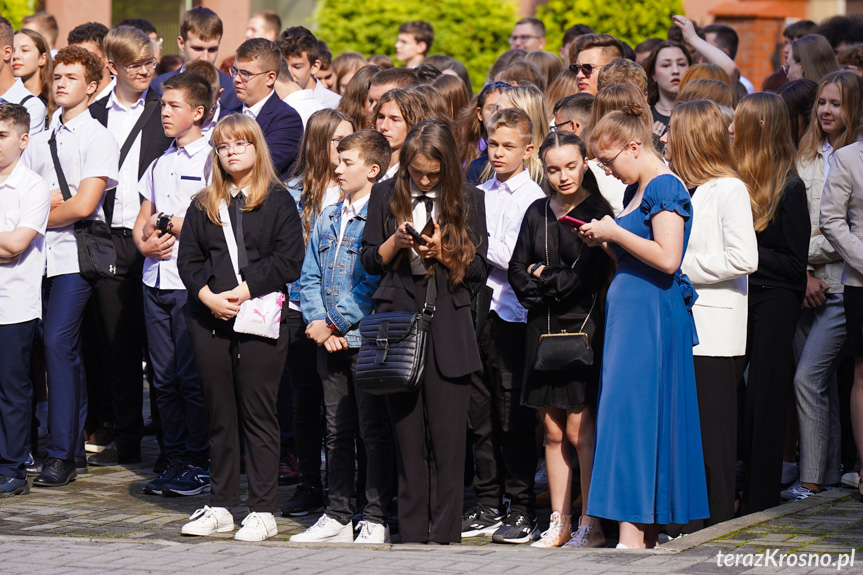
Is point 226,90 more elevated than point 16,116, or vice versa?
point 226,90

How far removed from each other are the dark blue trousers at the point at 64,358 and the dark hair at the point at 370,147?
88.8 inches

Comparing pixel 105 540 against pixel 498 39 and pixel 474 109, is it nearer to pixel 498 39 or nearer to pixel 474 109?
pixel 474 109

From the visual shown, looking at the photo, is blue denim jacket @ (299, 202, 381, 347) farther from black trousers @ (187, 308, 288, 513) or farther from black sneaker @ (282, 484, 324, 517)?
black sneaker @ (282, 484, 324, 517)

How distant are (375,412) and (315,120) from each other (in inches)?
69.5

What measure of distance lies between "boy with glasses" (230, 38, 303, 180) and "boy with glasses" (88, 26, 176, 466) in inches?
23.8

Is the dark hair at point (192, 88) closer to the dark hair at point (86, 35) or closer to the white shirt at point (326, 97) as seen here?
the dark hair at point (86, 35)

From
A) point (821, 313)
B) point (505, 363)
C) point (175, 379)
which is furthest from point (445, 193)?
point (821, 313)

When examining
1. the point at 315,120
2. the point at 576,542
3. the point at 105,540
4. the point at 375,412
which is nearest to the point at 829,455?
the point at 576,542

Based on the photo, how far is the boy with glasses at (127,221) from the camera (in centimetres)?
798

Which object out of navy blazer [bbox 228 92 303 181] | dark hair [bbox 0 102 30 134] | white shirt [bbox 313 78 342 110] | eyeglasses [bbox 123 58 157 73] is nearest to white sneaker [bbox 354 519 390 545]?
navy blazer [bbox 228 92 303 181]

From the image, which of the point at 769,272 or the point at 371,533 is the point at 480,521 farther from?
the point at 769,272

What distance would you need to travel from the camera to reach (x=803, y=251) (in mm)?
6719

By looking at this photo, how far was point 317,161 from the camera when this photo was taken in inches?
273

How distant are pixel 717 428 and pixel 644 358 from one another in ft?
2.64
